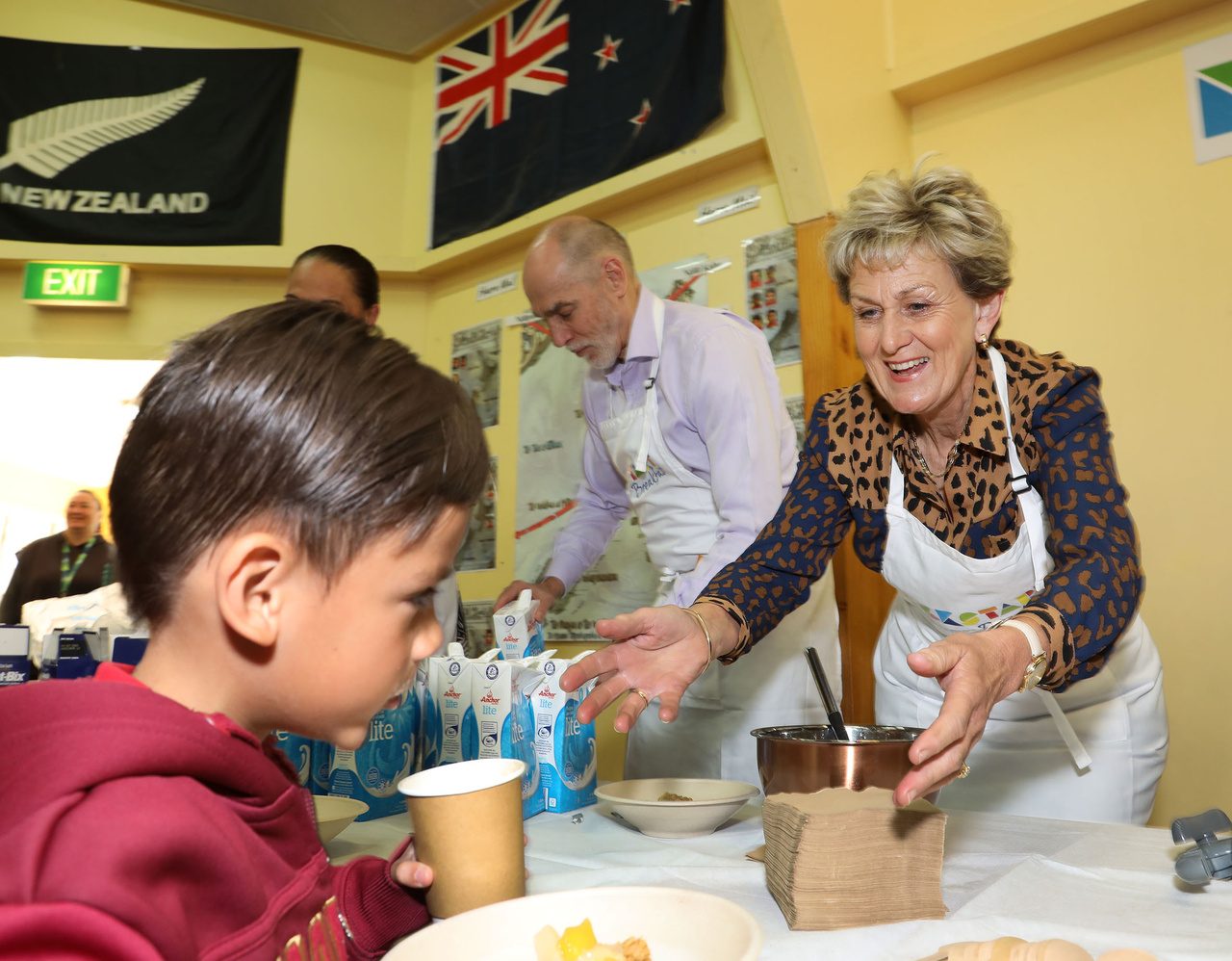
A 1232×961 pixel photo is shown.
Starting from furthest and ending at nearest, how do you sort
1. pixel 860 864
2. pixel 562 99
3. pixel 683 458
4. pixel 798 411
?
pixel 562 99, pixel 798 411, pixel 683 458, pixel 860 864

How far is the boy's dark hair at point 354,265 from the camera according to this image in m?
2.39

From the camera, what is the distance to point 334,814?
3.37ft

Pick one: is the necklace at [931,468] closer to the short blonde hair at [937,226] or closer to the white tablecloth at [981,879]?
the short blonde hair at [937,226]

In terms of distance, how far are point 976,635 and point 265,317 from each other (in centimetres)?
72

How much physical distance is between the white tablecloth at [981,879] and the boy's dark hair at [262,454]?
1.46 ft

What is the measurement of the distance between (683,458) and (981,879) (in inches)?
54.4

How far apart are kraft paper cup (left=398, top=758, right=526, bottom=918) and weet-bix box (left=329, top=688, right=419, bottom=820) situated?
417mm

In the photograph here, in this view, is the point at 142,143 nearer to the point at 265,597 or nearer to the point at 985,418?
the point at 985,418

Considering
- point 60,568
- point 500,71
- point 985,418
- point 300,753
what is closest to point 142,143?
point 500,71

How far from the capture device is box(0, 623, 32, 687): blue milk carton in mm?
1513

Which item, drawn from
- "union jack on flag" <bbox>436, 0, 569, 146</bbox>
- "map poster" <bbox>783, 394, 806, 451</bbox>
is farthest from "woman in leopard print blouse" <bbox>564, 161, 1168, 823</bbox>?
"union jack on flag" <bbox>436, 0, 569, 146</bbox>

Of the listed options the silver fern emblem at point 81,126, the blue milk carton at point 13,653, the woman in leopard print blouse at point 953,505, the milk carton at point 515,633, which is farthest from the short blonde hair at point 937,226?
the silver fern emblem at point 81,126

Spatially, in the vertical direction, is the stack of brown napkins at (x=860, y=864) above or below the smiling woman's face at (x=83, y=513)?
below

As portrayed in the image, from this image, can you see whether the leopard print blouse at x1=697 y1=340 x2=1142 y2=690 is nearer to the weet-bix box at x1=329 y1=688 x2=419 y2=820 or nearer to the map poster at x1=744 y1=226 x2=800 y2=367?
the weet-bix box at x1=329 y1=688 x2=419 y2=820
